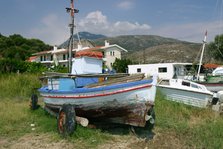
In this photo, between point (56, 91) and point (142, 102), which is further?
point (56, 91)

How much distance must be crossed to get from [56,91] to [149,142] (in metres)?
3.42

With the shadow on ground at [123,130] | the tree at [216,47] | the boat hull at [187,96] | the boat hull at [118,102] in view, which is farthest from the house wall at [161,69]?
the boat hull at [118,102]

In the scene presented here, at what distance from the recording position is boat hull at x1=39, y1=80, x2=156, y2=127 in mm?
6777

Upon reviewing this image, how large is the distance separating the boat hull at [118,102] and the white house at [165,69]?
83.8ft

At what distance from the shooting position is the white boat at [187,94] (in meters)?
11.8

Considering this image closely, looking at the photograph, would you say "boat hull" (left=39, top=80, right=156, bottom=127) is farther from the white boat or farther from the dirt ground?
the white boat

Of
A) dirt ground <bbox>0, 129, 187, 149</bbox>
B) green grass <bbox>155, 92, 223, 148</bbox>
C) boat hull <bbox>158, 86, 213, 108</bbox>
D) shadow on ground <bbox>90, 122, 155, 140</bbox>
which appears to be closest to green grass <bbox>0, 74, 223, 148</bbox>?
green grass <bbox>155, 92, 223, 148</bbox>

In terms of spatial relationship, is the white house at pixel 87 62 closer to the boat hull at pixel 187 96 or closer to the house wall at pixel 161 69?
the boat hull at pixel 187 96

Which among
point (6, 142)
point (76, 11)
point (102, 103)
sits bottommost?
point (6, 142)

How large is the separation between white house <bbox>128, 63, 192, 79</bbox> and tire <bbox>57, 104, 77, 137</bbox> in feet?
85.0

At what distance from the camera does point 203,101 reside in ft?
38.8

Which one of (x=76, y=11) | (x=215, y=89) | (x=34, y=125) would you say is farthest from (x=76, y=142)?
(x=215, y=89)

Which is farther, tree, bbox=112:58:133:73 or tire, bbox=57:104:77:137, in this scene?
tree, bbox=112:58:133:73

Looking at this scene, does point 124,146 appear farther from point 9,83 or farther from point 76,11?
point 9,83
